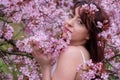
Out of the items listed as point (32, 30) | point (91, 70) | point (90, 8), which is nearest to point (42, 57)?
point (91, 70)

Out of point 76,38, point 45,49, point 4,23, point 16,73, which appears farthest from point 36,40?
point 4,23

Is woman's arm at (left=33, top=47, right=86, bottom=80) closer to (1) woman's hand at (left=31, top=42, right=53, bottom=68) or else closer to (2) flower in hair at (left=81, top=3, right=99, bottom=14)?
(1) woman's hand at (left=31, top=42, right=53, bottom=68)

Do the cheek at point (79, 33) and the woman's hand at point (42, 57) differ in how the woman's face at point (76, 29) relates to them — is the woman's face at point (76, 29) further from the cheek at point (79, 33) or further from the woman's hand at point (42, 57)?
the woman's hand at point (42, 57)

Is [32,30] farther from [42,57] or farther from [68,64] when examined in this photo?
[68,64]

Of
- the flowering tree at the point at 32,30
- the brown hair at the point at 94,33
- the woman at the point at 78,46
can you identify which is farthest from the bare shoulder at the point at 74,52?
the flowering tree at the point at 32,30

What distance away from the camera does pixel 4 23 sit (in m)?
4.24

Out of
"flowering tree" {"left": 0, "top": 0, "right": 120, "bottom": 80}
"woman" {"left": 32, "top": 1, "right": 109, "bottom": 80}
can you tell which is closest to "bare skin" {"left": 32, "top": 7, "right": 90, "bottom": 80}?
"woman" {"left": 32, "top": 1, "right": 109, "bottom": 80}

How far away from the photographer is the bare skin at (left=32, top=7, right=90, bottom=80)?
9.86 ft

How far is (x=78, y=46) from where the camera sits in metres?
3.14

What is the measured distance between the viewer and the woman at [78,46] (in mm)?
3014

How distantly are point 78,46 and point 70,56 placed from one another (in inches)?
6.3

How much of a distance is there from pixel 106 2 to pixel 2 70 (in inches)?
52.9

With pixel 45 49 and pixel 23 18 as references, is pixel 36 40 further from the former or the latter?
pixel 23 18

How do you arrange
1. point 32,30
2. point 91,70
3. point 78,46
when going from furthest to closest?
1. point 32,30
2. point 78,46
3. point 91,70
